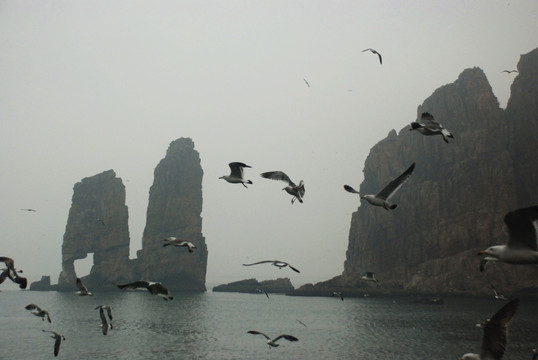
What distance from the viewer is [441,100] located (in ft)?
534

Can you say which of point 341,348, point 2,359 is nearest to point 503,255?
point 341,348

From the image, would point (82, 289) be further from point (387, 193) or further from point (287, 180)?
point (387, 193)

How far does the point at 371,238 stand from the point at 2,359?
142375 millimetres

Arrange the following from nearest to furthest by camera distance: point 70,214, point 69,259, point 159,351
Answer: point 159,351 < point 69,259 < point 70,214

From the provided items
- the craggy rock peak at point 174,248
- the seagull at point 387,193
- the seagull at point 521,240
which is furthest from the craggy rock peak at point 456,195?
the seagull at point 521,240

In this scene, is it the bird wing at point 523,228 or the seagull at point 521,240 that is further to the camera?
the seagull at point 521,240

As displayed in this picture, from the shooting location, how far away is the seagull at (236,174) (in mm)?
18281

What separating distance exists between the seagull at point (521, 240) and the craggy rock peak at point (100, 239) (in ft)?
612

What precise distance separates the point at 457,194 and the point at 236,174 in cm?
14131

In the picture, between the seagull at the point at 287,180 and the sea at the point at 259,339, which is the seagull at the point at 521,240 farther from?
the sea at the point at 259,339

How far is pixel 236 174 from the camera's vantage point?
18.7 m

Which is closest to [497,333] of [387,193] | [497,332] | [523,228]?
[497,332]

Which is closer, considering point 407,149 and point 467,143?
point 467,143

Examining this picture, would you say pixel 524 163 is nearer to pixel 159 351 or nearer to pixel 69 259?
pixel 159 351
